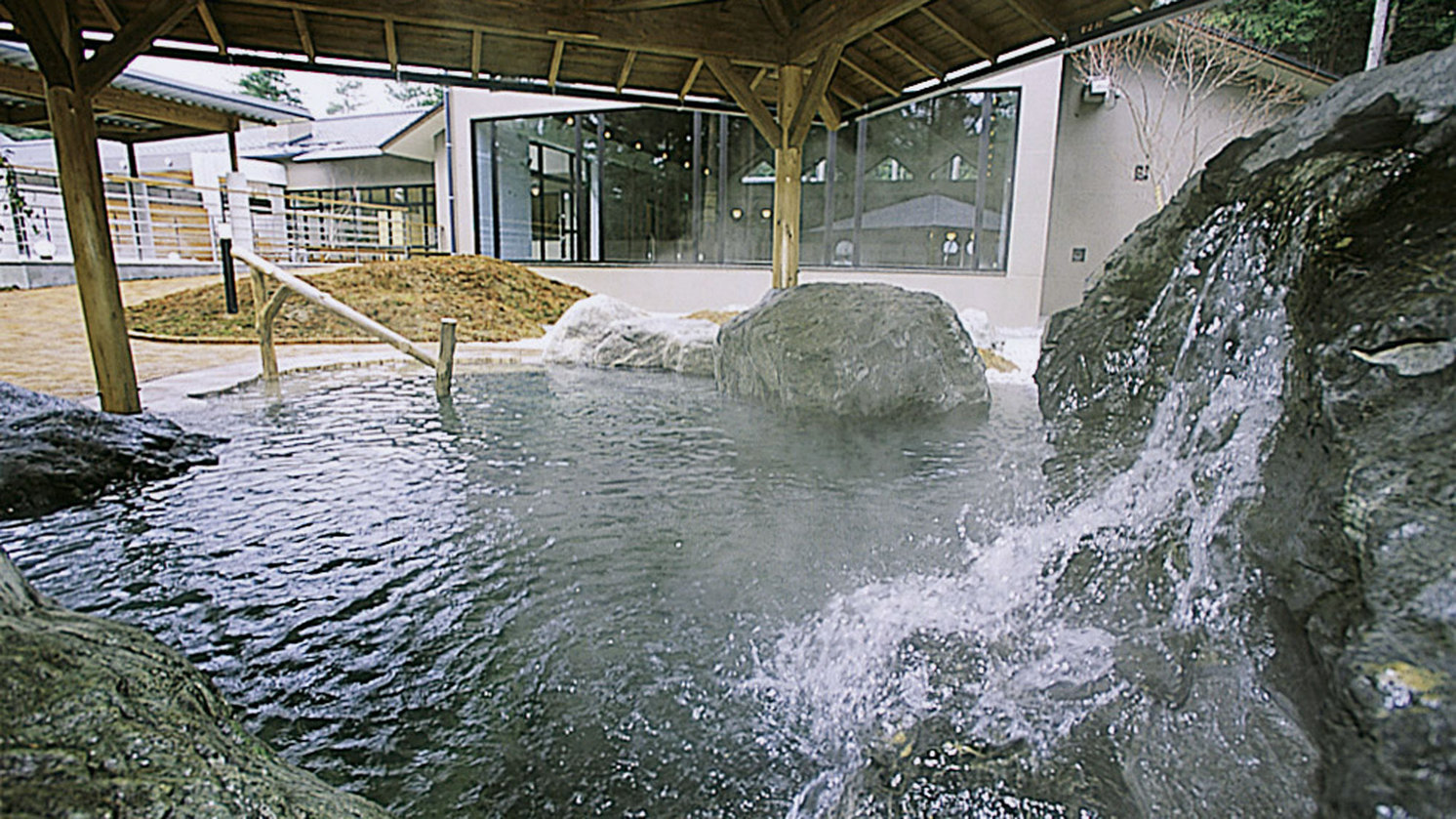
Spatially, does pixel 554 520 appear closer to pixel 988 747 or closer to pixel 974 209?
pixel 988 747

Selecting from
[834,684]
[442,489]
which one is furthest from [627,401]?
[834,684]

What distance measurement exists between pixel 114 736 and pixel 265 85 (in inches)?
1481

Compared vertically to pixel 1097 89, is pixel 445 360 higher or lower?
lower

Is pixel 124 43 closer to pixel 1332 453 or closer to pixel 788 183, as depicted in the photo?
pixel 788 183

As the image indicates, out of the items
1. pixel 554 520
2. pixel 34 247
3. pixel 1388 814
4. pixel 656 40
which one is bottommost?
pixel 554 520

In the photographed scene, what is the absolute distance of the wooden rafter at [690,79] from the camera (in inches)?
262

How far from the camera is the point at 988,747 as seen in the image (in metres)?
1.61

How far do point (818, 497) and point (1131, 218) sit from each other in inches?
429

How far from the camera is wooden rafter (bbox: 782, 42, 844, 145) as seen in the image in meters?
5.67

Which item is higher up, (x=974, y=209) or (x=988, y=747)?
(x=974, y=209)

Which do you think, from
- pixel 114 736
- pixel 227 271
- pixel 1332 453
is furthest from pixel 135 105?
pixel 1332 453

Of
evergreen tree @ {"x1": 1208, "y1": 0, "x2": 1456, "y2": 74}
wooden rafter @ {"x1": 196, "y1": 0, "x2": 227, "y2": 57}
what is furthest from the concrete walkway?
evergreen tree @ {"x1": 1208, "y1": 0, "x2": 1456, "y2": 74}

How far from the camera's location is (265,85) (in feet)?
99.8

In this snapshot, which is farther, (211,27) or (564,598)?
(211,27)
